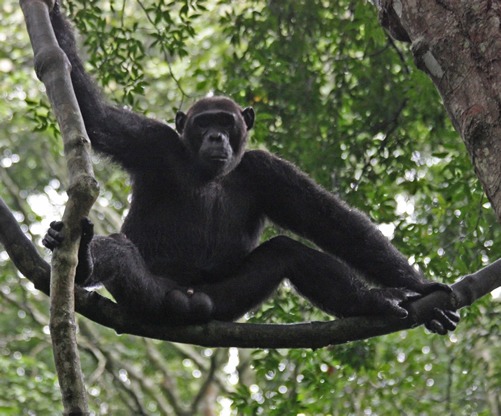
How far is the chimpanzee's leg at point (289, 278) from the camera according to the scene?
6285 millimetres

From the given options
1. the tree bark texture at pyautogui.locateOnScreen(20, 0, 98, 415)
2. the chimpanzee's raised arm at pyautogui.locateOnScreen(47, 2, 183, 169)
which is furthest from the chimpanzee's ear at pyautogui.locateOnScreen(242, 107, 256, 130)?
the tree bark texture at pyautogui.locateOnScreen(20, 0, 98, 415)

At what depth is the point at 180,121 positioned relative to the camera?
7645 mm

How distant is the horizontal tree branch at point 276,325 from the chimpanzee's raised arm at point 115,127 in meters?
1.71

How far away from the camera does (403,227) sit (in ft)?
28.7

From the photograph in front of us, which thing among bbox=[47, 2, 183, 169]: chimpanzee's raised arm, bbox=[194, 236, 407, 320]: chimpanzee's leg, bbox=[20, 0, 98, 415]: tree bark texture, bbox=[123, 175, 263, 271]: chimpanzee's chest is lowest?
bbox=[20, 0, 98, 415]: tree bark texture

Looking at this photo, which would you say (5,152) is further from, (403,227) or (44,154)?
(403,227)

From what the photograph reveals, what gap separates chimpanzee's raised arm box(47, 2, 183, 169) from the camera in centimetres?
656

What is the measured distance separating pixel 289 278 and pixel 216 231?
824 mm

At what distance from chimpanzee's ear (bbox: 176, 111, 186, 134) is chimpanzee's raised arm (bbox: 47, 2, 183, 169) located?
0.93 feet

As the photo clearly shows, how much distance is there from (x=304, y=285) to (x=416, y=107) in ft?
11.3

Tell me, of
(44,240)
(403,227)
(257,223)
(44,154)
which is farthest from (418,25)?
(44,154)

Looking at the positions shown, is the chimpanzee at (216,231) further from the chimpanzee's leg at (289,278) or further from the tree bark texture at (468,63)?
the tree bark texture at (468,63)

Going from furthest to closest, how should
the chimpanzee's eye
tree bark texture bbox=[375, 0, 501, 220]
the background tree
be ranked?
the background tree, the chimpanzee's eye, tree bark texture bbox=[375, 0, 501, 220]

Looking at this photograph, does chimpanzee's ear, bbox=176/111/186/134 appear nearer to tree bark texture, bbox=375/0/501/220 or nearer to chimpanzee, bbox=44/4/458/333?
chimpanzee, bbox=44/4/458/333
